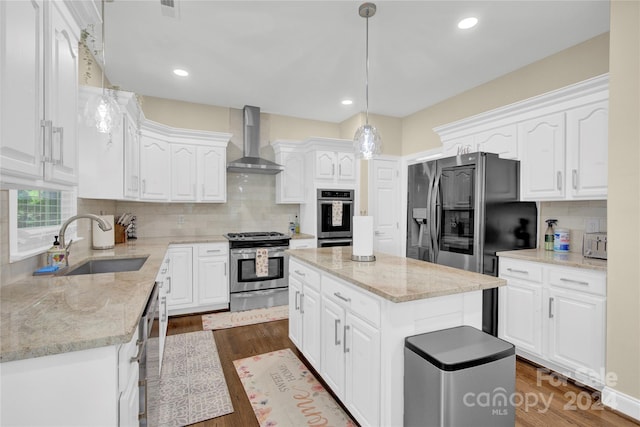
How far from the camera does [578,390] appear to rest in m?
2.25

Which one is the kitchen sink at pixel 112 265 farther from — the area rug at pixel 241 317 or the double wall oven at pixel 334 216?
the double wall oven at pixel 334 216

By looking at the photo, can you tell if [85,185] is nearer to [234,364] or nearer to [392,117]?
[234,364]

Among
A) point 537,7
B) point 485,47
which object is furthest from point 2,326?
point 485,47

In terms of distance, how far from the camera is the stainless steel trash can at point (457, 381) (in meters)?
1.35

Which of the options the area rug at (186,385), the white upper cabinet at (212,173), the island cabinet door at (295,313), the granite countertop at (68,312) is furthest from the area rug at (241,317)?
the granite countertop at (68,312)

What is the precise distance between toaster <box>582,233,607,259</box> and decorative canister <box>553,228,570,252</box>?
23cm

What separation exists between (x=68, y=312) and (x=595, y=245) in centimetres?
341

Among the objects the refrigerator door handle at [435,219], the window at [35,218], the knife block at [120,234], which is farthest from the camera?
the knife block at [120,234]

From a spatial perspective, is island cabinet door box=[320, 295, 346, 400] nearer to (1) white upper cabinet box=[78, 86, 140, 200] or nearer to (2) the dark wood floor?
(2) the dark wood floor

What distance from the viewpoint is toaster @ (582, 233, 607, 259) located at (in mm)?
2396

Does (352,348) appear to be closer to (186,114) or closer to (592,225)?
(592,225)

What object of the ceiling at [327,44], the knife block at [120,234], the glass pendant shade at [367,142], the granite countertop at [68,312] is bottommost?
the granite countertop at [68,312]

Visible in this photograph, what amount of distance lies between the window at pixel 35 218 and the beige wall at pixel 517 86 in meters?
4.25

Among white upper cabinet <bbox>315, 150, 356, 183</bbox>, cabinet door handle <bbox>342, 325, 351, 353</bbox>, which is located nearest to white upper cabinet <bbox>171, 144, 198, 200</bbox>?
white upper cabinet <bbox>315, 150, 356, 183</bbox>
